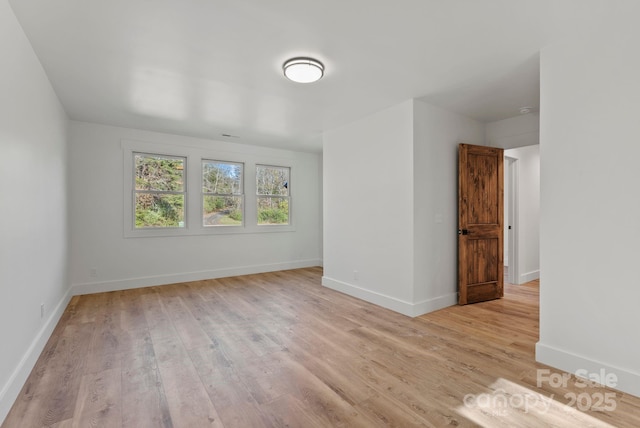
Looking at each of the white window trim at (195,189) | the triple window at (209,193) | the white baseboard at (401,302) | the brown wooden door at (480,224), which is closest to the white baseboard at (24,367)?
the white window trim at (195,189)

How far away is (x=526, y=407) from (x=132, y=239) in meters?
5.50

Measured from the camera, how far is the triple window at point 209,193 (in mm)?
5227

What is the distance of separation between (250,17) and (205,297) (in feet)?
12.3

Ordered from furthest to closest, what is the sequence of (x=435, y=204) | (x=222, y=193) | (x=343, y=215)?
1. (x=222, y=193)
2. (x=343, y=215)
3. (x=435, y=204)

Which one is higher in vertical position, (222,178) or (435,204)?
(222,178)

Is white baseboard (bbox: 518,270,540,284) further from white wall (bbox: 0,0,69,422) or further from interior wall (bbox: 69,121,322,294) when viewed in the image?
white wall (bbox: 0,0,69,422)

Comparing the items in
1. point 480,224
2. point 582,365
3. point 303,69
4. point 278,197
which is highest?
point 303,69

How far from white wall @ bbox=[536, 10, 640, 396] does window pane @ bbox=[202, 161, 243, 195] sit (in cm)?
503

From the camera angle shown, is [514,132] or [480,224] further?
[514,132]

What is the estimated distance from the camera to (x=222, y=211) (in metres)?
5.96

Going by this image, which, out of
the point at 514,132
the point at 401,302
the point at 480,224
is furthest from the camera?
the point at 514,132

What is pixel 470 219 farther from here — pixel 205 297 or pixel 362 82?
pixel 205 297

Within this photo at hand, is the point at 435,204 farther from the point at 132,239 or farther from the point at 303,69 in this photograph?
the point at 132,239

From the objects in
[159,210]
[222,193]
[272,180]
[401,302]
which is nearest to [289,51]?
[401,302]
